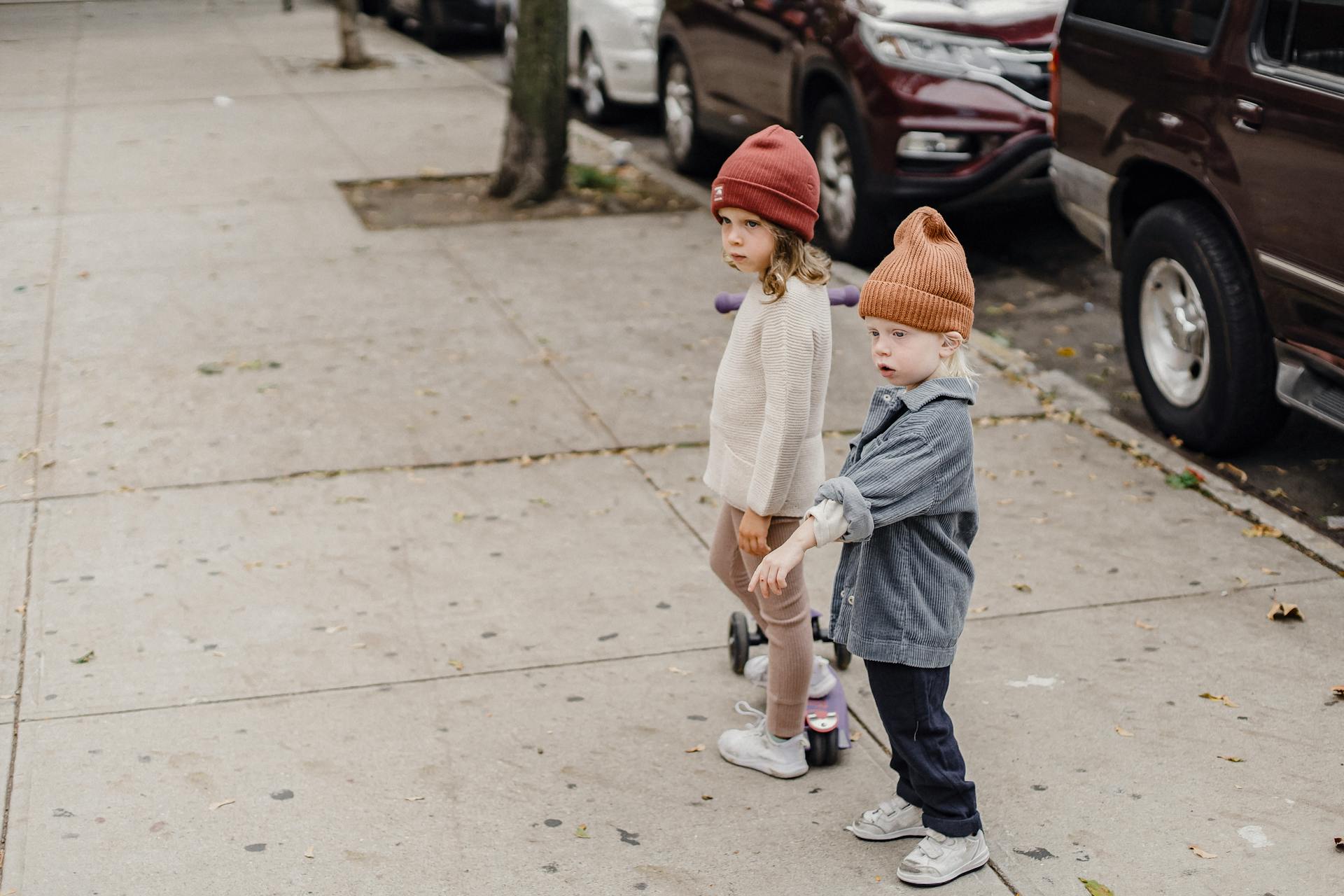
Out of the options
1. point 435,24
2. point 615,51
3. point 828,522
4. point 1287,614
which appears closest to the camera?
point 828,522

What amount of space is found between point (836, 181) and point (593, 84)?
474 centimetres

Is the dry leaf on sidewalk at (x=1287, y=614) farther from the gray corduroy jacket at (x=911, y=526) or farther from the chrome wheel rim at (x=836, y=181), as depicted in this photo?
the chrome wheel rim at (x=836, y=181)

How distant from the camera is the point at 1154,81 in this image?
18.7 ft

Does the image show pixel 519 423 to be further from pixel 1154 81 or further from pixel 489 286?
pixel 1154 81

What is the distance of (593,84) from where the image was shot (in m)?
12.7

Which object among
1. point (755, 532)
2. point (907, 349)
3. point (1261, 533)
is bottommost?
point (1261, 533)

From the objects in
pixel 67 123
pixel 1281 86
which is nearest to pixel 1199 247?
pixel 1281 86

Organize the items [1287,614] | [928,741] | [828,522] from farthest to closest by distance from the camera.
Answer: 1. [1287,614]
2. [928,741]
3. [828,522]

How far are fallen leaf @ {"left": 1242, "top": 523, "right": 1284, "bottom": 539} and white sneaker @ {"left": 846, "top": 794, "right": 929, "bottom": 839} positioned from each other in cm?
217

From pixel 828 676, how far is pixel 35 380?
13.3ft

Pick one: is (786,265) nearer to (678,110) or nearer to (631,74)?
(678,110)

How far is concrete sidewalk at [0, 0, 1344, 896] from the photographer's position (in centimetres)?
342

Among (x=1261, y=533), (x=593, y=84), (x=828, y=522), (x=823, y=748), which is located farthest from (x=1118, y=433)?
(x=593, y=84)

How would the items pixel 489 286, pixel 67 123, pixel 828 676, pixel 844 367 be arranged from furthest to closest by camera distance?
pixel 67 123 < pixel 489 286 < pixel 844 367 < pixel 828 676
